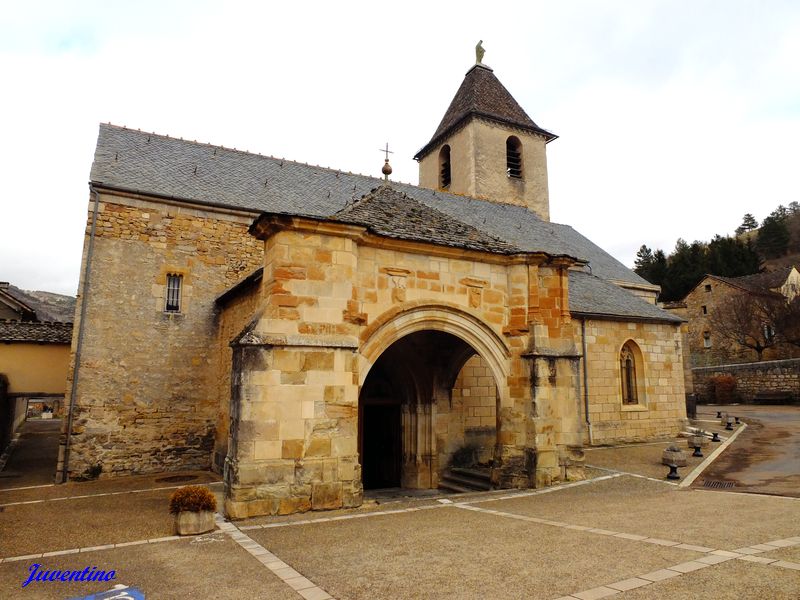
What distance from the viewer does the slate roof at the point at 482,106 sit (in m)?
24.7

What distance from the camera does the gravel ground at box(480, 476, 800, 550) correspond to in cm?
583

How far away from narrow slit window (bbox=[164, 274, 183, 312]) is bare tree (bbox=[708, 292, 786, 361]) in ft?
127

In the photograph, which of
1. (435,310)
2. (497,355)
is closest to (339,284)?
(435,310)

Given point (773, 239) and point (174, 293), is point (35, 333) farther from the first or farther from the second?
point (773, 239)

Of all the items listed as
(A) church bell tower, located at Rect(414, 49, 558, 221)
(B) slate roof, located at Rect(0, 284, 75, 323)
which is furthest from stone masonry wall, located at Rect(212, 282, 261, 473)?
(A) church bell tower, located at Rect(414, 49, 558, 221)

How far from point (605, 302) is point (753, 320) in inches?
1066

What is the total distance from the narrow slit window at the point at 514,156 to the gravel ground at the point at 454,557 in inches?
817

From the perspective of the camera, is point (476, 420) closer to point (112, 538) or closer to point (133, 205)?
point (112, 538)

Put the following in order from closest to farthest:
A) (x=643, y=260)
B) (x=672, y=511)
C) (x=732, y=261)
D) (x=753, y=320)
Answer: (x=672, y=511) → (x=753, y=320) → (x=732, y=261) → (x=643, y=260)

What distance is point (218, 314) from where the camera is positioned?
13938 millimetres

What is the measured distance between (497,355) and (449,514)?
3441 millimetres

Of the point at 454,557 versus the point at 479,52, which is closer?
the point at 454,557

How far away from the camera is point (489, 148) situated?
2412cm

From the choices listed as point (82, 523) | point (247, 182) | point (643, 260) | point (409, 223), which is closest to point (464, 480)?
point (409, 223)
